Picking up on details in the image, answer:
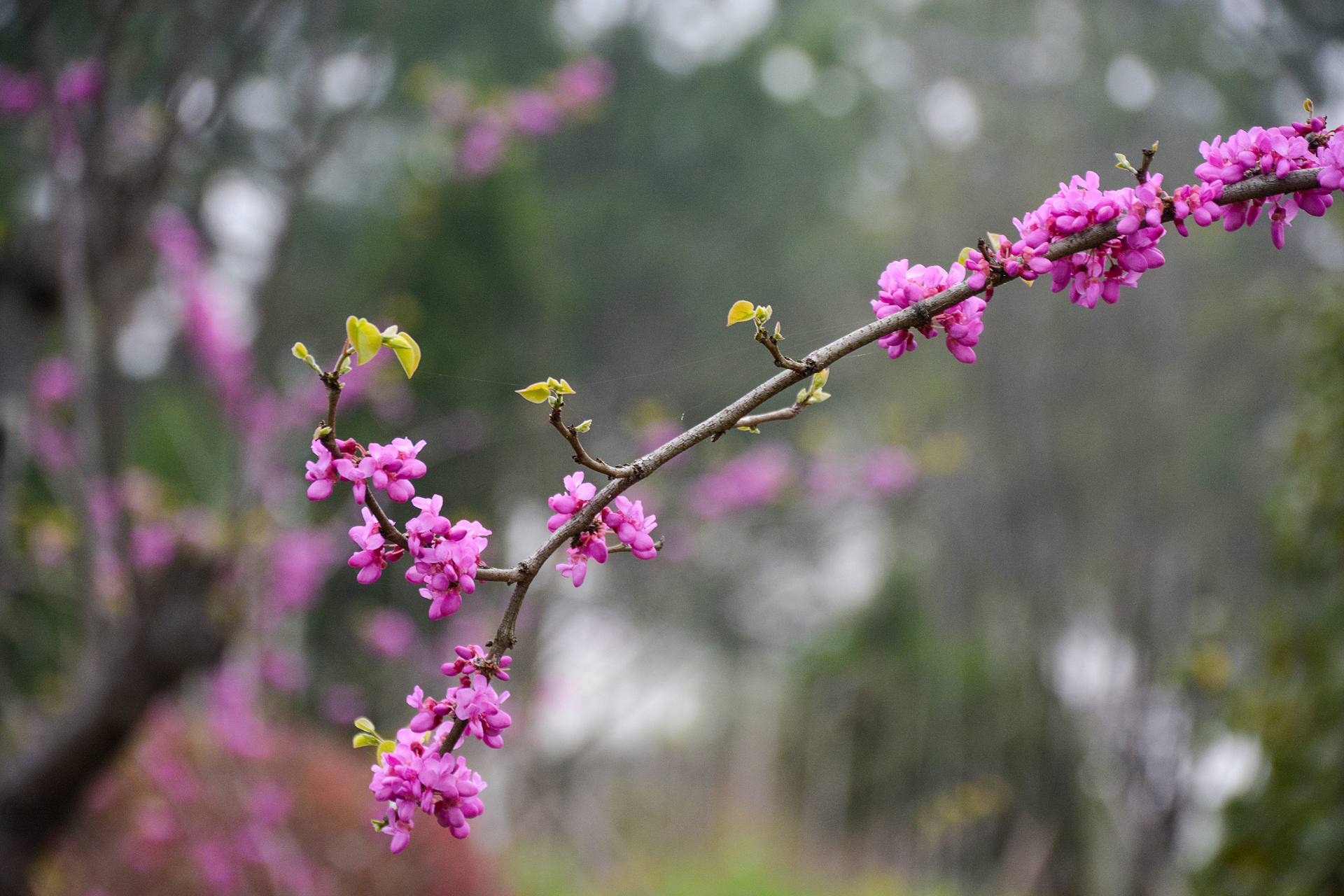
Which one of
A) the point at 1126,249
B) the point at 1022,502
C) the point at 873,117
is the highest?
the point at 873,117

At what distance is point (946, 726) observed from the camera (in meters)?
6.41

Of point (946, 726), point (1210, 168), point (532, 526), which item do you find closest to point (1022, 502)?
point (946, 726)

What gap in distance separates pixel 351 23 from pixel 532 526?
112 inches

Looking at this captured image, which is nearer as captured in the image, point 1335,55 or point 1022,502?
point 1335,55

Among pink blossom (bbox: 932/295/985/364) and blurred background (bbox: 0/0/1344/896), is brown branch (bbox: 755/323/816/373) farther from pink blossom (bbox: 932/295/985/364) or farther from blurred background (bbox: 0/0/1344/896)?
blurred background (bbox: 0/0/1344/896)

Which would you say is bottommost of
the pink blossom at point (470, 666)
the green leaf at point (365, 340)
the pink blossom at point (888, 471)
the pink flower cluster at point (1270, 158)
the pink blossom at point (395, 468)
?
the pink blossom at point (470, 666)

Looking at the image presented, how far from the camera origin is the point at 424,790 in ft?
2.34

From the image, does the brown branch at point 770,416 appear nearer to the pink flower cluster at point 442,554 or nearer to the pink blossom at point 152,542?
the pink flower cluster at point 442,554

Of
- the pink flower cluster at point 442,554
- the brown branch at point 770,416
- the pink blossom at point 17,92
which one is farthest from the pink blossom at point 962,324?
the pink blossom at point 17,92

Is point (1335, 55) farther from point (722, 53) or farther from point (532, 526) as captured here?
point (722, 53)

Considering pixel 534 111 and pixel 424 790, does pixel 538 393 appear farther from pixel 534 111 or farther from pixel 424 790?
pixel 534 111

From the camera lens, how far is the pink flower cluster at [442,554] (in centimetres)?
72

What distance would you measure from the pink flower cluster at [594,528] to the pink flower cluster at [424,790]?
17cm

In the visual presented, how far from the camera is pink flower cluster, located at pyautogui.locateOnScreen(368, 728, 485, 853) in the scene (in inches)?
27.8
